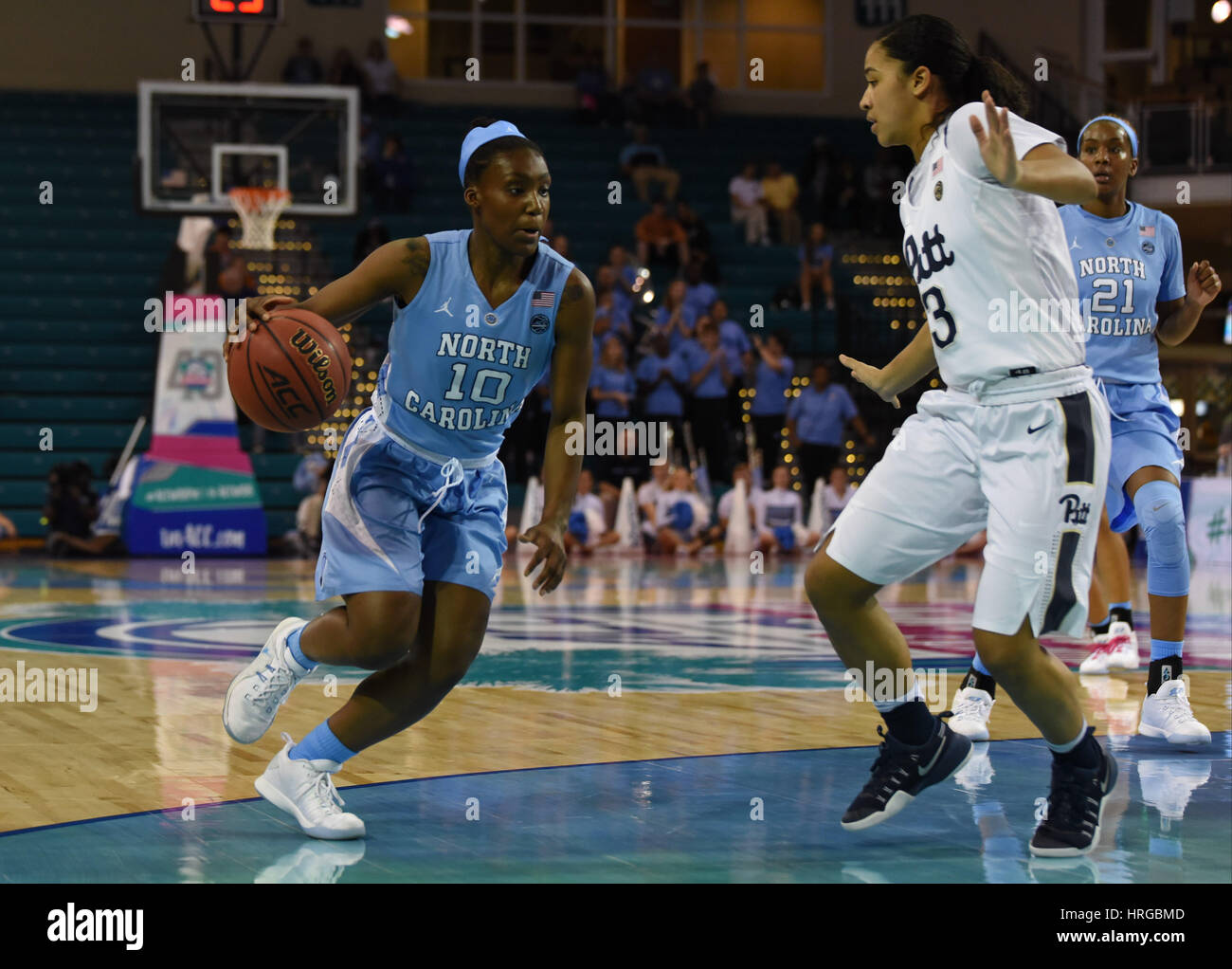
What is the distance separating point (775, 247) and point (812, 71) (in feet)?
19.8

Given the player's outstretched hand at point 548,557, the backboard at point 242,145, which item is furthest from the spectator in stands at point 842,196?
the player's outstretched hand at point 548,557

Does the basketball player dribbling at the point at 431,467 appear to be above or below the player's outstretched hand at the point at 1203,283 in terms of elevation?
below

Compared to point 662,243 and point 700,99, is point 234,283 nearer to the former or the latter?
point 662,243

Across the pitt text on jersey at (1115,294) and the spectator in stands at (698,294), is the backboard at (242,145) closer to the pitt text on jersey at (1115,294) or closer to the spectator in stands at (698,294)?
the spectator in stands at (698,294)

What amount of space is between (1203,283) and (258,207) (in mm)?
10970

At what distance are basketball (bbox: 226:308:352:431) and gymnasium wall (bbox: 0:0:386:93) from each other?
20.5 metres

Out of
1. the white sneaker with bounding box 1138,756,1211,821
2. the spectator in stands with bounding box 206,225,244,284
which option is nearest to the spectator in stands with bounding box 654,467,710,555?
the spectator in stands with bounding box 206,225,244,284

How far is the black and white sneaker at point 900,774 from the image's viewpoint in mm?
4145

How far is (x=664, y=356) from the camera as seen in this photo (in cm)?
1670

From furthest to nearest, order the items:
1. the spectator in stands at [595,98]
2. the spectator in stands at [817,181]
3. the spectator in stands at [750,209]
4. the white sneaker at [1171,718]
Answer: the spectator in stands at [595,98], the spectator in stands at [817,181], the spectator in stands at [750,209], the white sneaker at [1171,718]

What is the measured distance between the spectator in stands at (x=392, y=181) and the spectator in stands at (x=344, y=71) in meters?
2.07

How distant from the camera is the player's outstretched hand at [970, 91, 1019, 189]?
370cm
